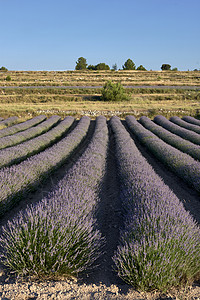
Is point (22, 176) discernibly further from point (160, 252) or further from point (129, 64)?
point (129, 64)

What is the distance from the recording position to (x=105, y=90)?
27.8 m

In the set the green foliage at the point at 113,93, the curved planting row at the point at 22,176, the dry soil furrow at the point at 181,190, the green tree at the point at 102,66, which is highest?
the green tree at the point at 102,66

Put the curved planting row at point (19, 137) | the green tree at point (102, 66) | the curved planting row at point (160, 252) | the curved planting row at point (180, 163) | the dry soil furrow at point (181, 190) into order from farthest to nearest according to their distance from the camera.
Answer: the green tree at point (102, 66), the curved planting row at point (19, 137), the curved planting row at point (180, 163), the dry soil furrow at point (181, 190), the curved planting row at point (160, 252)

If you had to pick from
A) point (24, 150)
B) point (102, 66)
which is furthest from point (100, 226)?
point (102, 66)

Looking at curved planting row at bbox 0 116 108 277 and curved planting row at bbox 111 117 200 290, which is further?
curved planting row at bbox 0 116 108 277

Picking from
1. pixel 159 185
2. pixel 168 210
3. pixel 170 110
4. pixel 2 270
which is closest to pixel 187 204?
pixel 159 185

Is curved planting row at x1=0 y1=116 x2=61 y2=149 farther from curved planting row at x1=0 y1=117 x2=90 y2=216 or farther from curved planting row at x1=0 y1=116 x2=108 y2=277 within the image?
curved planting row at x1=0 y1=116 x2=108 y2=277

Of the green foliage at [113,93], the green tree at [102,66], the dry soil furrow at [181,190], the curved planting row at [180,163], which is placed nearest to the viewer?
the dry soil furrow at [181,190]

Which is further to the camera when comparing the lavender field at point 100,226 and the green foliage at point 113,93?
the green foliage at point 113,93

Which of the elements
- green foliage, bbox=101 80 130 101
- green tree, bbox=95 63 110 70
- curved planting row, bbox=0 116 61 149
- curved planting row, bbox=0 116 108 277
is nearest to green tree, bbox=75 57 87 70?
green tree, bbox=95 63 110 70

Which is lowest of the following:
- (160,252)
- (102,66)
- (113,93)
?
(160,252)

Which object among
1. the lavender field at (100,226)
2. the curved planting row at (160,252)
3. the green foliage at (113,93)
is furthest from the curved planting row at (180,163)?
the green foliage at (113,93)

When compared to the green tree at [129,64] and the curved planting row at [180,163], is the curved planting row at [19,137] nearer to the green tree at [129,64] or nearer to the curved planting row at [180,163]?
the curved planting row at [180,163]

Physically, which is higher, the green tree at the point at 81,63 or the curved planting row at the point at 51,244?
the green tree at the point at 81,63
